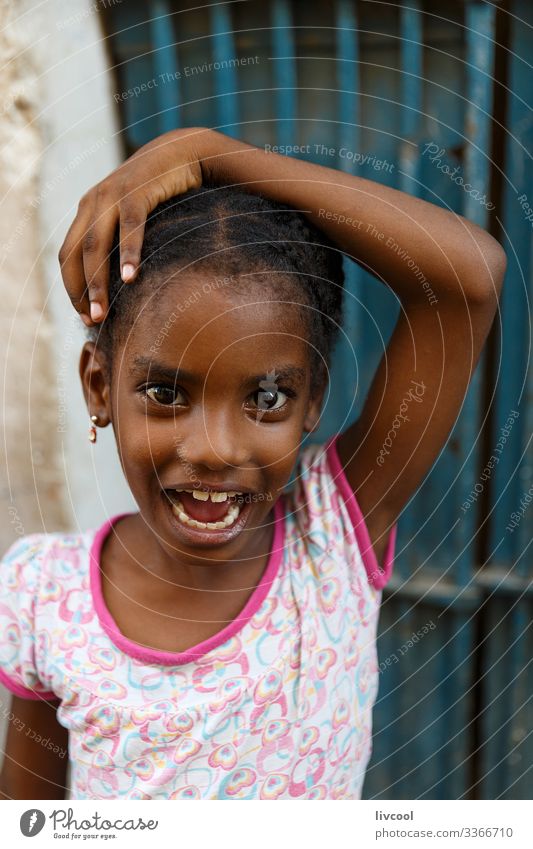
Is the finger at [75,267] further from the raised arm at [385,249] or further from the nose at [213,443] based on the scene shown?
the nose at [213,443]

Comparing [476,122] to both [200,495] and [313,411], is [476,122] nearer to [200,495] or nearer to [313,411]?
[313,411]

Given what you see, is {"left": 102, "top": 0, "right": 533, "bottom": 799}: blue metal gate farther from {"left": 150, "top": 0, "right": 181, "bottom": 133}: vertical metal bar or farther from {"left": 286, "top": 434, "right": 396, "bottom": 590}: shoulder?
{"left": 286, "top": 434, "right": 396, "bottom": 590}: shoulder

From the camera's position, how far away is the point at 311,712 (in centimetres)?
61

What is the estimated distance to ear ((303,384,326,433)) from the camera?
0.60 m

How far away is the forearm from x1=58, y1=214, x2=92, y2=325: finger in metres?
0.10

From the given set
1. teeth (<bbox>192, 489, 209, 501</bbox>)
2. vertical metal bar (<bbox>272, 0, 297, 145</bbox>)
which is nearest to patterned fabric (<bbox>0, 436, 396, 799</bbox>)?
teeth (<bbox>192, 489, 209, 501</bbox>)

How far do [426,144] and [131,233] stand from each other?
37 cm

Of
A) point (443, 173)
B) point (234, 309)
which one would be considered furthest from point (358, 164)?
point (234, 309)

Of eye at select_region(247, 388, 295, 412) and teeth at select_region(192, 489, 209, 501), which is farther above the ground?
eye at select_region(247, 388, 295, 412)

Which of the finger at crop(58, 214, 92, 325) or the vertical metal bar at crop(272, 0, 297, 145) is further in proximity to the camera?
the vertical metal bar at crop(272, 0, 297, 145)

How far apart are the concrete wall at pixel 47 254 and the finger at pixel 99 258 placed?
0.30 m

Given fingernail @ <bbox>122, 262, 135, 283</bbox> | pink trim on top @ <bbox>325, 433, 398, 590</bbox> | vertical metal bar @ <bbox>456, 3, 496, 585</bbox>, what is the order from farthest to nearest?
vertical metal bar @ <bbox>456, 3, 496, 585</bbox> → pink trim on top @ <bbox>325, 433, 398, 590</bbox> → fingernail @ <bbox>122, 262, 135, 283</bbox>

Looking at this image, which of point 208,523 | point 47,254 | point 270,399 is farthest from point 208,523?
point 47,254
